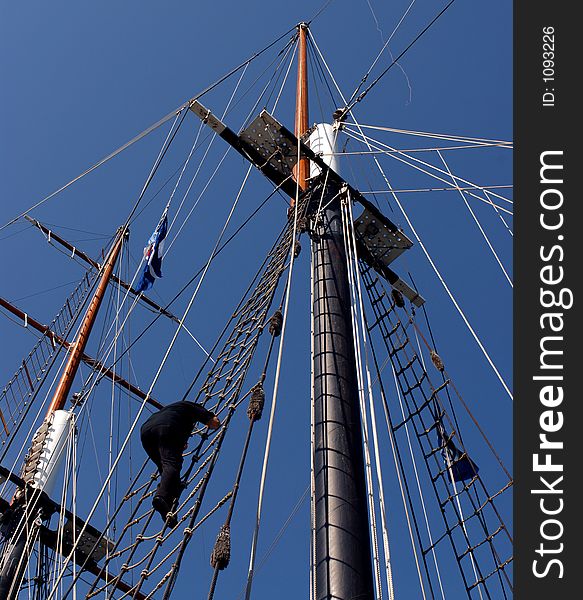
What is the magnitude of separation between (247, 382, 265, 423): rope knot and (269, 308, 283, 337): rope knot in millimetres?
870

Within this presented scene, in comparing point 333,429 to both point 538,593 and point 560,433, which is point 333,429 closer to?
point 560,433

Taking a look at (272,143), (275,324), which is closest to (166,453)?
(275,324)

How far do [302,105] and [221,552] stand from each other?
7306 mm

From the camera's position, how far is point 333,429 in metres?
5.14

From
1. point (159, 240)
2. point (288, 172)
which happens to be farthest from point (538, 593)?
point (159, 240)

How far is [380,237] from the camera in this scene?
9.02 m

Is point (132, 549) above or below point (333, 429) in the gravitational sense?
below

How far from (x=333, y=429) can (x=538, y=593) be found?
2000 millimetres

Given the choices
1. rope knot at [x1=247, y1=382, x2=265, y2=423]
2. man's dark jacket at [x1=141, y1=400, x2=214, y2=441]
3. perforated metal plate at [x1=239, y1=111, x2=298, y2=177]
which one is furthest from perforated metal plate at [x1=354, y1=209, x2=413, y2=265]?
man's dark jacket at [x1=141, y1=400, x2=214, y2=441]

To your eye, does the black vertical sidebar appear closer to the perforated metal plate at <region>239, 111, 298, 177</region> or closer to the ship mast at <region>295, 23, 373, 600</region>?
the ship mast at <region>295, 23, 373, 600</region>

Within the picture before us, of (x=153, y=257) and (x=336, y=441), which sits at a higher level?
(x=153, y=257)

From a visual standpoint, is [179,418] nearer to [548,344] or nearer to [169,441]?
[169,441]

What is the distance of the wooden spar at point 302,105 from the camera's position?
863cm

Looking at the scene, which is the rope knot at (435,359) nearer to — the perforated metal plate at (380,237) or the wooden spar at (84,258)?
the perforated metal plate at (380,237)
